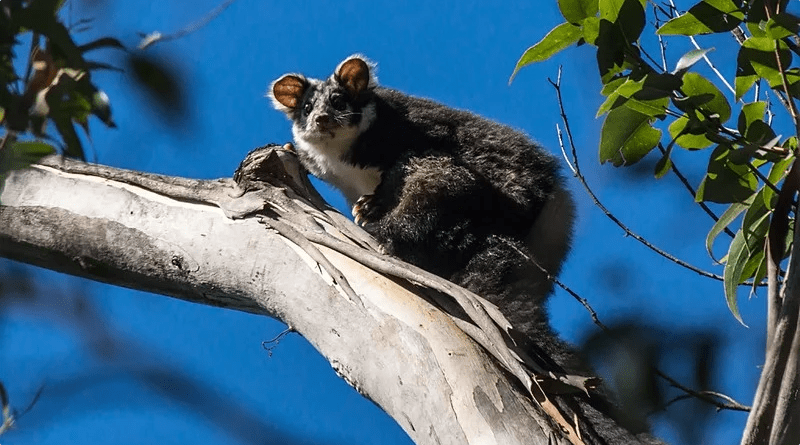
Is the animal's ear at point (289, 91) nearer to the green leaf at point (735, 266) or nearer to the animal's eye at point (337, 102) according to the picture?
the animal's eye at point (337, 102)

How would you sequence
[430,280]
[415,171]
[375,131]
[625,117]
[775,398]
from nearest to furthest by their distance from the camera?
[775,398] < [625,117] < [430,280] < [415,171] < [375,131]

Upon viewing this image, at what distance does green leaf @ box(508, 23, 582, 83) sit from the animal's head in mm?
2803

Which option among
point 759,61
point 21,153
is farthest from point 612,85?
point 21,153

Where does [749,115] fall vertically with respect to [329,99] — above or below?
above

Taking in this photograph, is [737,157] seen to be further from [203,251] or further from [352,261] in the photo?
[203,251]

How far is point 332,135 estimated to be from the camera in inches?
254

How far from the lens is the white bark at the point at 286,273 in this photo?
11.4 ft

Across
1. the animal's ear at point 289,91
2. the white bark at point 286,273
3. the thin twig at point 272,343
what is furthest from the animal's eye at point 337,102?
the thin twig at point 272,343

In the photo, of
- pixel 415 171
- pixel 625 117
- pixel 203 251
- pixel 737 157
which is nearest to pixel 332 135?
pixel 415 171

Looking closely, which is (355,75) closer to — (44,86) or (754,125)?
(754,125)

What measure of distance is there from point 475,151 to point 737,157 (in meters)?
2.71

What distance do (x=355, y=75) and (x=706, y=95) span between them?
3.62m

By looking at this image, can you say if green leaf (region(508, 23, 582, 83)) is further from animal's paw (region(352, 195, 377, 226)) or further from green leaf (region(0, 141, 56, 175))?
animal's paw (region(352, 195, 377, 226))

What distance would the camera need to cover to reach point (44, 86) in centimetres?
239
